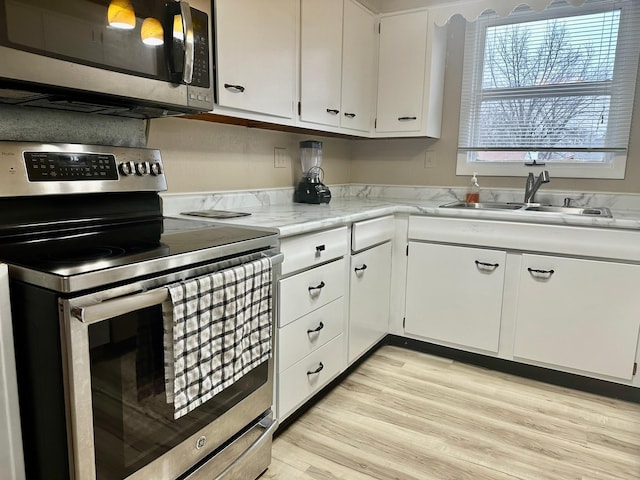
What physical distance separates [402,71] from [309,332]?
6.00ft

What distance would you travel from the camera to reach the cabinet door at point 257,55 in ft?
5.45

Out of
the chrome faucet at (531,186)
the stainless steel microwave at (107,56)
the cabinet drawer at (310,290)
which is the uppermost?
the stainless steel microwave at (107,56)

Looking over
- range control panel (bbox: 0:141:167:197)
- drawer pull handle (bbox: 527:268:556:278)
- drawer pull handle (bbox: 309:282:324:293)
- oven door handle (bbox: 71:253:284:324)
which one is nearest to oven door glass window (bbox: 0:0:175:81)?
range control panel (bbox: 0:141:167:197)

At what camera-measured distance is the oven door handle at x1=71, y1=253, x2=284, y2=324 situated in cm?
89

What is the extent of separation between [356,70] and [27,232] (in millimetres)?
2039

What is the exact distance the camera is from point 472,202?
9.17 ft

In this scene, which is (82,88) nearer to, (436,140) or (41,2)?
(41,2)

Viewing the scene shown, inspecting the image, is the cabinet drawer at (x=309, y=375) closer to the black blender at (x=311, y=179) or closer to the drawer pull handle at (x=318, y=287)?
the drawer pull handle at (x=318, y=287)

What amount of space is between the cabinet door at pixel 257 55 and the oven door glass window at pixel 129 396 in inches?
39.3

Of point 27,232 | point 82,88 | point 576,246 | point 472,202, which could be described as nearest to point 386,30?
point 472,202

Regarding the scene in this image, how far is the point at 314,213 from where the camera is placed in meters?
2.03

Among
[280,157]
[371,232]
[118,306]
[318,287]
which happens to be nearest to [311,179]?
[280,157]

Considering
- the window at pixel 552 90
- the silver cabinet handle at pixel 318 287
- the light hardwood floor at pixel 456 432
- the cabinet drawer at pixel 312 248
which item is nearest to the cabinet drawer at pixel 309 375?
the light hardwood floor at pixel 456 432

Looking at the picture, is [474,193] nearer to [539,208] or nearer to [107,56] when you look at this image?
[539,208]
